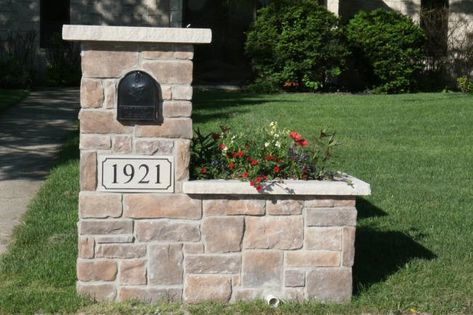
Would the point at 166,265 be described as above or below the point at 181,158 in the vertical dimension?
below

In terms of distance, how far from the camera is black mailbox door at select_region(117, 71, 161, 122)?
5527 mm

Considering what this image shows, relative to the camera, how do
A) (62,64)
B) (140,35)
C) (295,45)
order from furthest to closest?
(62,64) < (295,45) < (140,35)

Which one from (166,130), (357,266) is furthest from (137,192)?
(357,266)

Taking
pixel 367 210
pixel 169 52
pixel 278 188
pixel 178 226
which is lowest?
pixel 367 210

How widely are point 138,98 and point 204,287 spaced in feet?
→ 4.16

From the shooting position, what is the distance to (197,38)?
5445 mm

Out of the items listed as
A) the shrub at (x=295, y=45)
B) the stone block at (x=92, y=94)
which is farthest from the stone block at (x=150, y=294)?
the shrub at (x=295, y=45)

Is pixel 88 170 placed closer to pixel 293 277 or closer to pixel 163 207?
pixel 163 207

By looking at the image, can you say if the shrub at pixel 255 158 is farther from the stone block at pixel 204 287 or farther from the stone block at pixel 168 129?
the stone block at pixel 204 287

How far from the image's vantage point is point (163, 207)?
5.67 m

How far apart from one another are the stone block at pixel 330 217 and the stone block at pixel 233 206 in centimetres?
31

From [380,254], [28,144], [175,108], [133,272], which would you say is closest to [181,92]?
[175,108]

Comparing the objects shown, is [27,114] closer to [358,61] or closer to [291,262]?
[358,61]

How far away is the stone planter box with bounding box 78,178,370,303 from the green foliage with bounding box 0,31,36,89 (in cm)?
1402
